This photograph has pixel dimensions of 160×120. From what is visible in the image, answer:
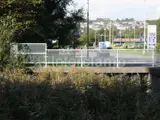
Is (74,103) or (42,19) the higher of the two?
(42,19)

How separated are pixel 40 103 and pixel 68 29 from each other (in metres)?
22.4

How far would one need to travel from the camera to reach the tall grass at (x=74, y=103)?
258 inches

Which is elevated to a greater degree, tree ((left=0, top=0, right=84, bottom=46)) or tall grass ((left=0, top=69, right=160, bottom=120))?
tree ((left=0, top=0, right=84, bottom=46))

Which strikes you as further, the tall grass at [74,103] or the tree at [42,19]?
the tree at [42,19]

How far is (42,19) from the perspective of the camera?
24766 mm

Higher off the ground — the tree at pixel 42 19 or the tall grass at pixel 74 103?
the tree at pixel 42 19

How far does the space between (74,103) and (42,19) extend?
18434 mm

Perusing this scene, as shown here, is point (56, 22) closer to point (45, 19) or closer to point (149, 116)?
point (45, 19)

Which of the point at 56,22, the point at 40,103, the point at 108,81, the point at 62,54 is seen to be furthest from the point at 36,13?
the point at 40,103

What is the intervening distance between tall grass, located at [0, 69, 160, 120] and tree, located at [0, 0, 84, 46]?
33.9 feet

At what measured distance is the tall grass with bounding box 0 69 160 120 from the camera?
6555 millimetres

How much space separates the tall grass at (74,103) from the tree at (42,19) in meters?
10.3

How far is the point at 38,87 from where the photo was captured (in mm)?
7402

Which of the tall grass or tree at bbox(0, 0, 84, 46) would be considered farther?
tree at bbox(0, 0, 84, 46)
